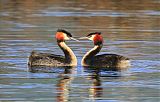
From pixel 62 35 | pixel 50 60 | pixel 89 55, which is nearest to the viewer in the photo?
pixel 50 60

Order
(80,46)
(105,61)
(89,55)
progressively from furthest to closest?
1. (80,46)
2. (89,55)
3. (105,61)

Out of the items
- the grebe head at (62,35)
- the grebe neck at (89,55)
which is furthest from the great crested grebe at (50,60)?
the grebe head at (62,35)

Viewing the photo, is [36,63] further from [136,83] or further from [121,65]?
[136,83]

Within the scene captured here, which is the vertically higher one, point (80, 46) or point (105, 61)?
point (80, 46)

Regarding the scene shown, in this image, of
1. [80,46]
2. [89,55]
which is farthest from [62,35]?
[80,46]

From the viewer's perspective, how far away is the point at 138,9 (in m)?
36.3

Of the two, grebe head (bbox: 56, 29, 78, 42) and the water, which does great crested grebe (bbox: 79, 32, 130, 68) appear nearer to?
the water

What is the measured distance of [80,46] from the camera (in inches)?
915

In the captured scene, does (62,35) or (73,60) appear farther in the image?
(62,35)

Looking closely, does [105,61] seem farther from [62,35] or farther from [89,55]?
[62,35]

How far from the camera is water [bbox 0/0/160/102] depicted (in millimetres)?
16031

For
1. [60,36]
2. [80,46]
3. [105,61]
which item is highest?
[60,36]

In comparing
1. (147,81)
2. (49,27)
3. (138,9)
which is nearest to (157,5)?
(138,9)

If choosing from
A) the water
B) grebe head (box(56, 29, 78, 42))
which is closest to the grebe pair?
the water
